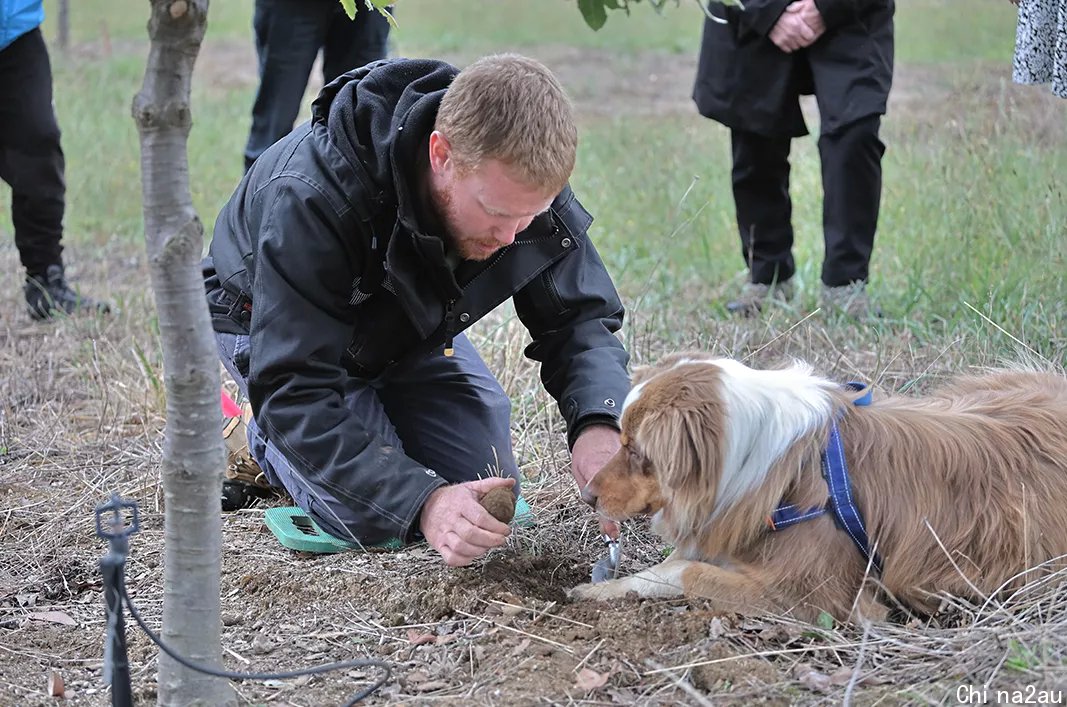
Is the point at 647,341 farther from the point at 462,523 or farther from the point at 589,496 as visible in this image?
the point at 462,523

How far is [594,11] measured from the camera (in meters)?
2.84

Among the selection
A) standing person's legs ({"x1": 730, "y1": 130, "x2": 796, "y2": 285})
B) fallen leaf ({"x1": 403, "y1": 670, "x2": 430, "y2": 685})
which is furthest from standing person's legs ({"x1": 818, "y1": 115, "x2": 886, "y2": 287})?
fallen leaf ({"x1": 403, "y1": 670, "x2": 430, "y2": 685})

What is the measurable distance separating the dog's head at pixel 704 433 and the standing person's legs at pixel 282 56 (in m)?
4.16

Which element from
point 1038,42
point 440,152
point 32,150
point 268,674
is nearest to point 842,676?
point 268,674

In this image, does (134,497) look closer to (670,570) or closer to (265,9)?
(670,570)

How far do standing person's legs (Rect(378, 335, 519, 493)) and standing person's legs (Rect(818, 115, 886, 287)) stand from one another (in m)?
2.22

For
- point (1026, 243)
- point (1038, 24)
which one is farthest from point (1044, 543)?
point (1026, 243)

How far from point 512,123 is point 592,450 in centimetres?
111

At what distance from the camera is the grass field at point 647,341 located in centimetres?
287

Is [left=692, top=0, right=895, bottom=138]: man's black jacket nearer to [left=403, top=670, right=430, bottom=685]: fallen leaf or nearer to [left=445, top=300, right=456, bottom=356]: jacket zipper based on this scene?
[left=445, top=300, right=456, bottom=356]: jacket zipper

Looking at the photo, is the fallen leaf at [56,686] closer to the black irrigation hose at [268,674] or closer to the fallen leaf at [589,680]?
the black irrigation hose at [268,674]

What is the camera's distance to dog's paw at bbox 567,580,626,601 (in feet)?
10.8

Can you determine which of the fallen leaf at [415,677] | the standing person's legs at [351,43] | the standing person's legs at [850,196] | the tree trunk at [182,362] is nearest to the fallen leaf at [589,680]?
the fallen leaf at [415,677]

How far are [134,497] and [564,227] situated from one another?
79.4 inches
